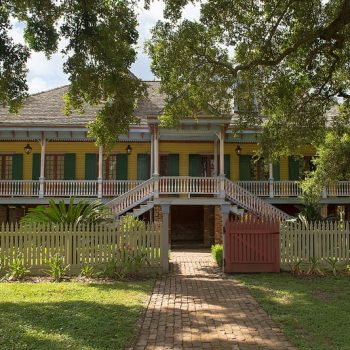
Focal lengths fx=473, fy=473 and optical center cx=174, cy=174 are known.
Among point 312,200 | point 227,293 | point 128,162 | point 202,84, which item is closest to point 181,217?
point 128,162

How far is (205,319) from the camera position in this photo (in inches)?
294

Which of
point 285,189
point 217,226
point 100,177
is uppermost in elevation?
point 100,177

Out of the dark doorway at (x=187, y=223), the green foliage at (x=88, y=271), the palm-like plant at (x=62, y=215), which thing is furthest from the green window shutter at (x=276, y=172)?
the green foliage at (x=88, y=271)

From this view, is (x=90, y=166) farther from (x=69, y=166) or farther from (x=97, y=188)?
(x=97, y=188)

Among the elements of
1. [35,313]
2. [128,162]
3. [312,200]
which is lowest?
[35,313]

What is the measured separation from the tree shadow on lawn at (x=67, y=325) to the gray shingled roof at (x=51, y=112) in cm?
1395

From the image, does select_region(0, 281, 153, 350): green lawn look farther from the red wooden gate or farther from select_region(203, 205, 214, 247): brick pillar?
select_region(203, 205, 214, 247): brick pillar

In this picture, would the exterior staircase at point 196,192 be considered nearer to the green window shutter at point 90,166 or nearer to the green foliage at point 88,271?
the green window shutter at point 90,166

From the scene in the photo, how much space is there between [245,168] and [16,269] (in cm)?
1484

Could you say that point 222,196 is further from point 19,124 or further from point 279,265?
point 19,124

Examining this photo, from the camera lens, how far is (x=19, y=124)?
879 inches

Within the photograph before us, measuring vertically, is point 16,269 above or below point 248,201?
below

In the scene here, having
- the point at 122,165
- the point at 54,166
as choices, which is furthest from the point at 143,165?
the point at 54,166

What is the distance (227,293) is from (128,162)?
50.7 ft
